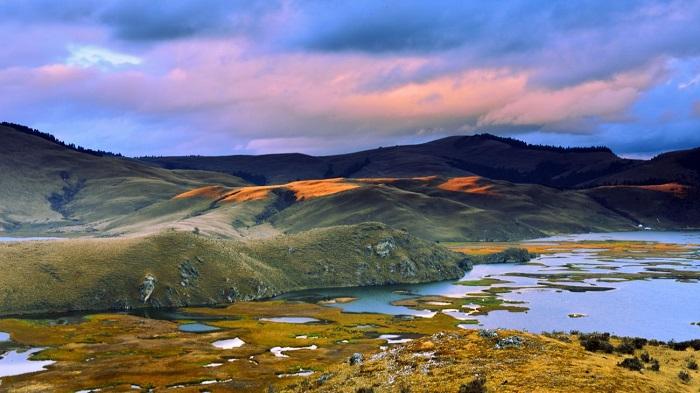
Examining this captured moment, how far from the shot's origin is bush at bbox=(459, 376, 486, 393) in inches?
1553

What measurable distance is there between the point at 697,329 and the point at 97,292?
12020 cm

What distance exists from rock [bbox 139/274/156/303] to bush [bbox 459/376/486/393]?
119 m

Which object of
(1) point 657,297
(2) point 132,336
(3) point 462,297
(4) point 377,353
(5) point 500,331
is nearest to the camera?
(5) point 500,331

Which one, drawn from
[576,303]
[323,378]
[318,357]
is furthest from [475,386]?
Result: [576,303]

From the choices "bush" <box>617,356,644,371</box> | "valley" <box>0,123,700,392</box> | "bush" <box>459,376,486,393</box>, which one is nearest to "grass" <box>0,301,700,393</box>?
"valley" <box>0,123,700,392</box>

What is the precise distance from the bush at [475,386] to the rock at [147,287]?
391 feet

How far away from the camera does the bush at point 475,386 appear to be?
39.4 meters

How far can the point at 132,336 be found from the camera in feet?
357

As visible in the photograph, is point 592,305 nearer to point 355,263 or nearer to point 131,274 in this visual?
point 355,263

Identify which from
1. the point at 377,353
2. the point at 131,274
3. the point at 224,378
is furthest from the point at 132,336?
the point at 377,353

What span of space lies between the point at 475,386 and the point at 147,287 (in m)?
123

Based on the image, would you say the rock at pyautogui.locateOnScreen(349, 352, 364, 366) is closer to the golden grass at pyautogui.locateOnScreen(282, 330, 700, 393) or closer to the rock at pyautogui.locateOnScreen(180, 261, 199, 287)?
the golden grass at pyautogui.locateOnScreen(282, 330, 700, 393)

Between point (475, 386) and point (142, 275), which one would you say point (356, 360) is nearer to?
point (475, 386)

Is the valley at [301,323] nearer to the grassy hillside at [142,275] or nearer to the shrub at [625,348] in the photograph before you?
the shrub at [625,348]
